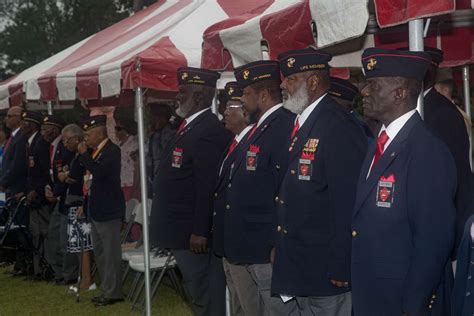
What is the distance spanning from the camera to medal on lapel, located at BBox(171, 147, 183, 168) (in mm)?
6121

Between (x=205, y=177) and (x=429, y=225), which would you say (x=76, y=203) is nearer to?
(x=205, y=177)

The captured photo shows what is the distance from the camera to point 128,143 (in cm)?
1210

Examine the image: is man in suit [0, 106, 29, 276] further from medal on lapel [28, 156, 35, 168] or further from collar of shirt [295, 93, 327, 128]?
collar of shirt [295, 93, 327, 128]

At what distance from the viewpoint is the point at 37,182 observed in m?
10.3

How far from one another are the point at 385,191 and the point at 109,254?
548 cm

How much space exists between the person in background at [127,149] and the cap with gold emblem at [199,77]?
5.88m

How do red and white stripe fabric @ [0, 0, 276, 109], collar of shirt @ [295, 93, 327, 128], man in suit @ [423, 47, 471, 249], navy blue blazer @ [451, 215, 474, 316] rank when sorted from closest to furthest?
navy blue blazer @ [451, 215, 474, 316]
collar of shirt @ [295, 93, 327, 128]
man in suit @ [423, 47, 471, 249]
red and white stripe fabric @ [0, 0, 276, 109]

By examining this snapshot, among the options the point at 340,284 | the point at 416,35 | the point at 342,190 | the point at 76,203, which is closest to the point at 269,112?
the point at 342,190

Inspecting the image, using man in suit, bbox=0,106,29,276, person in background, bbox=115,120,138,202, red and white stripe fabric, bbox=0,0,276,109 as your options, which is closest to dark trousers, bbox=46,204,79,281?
man in suit, bbox=0,106,29,276

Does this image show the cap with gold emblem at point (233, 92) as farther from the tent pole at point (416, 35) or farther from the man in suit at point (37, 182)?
the man in suit at point (37, 182)

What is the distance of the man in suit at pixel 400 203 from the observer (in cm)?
337

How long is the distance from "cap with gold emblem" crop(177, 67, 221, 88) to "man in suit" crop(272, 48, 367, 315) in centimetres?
175

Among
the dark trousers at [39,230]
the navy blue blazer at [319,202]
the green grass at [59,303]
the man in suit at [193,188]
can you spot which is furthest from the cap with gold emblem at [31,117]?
the navy blue blazer at [319,202]

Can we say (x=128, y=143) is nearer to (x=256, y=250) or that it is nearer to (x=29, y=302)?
(x=29, y=302)
